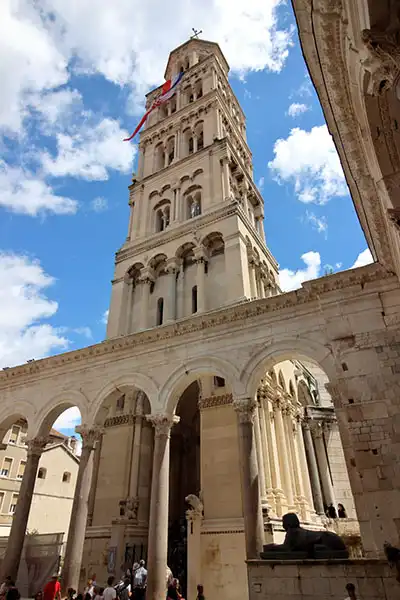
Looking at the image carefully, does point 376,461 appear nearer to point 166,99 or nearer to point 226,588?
point 226,588

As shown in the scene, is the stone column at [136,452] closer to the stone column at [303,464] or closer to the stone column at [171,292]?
the stone column at [171,292]

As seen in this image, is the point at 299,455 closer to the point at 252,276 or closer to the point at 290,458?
the point at 290,458

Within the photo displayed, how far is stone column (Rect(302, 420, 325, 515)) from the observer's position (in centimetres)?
1892

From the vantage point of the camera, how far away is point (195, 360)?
46.9ft

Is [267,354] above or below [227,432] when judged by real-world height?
above

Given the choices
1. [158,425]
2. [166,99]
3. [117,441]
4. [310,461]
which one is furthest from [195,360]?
[166,99]

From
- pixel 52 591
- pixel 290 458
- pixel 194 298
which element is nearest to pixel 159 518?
pixel 52 591

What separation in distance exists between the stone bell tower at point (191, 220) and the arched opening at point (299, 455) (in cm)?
465

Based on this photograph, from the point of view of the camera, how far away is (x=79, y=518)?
1321 centimetres

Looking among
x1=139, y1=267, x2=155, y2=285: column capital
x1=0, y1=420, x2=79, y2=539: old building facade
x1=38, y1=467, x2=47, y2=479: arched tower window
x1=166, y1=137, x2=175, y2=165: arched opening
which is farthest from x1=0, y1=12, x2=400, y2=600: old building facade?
x1=38, y1=467, x2=47, y2=479: arched tower window

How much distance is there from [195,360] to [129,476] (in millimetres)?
6104

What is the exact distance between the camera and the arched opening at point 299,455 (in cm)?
1448

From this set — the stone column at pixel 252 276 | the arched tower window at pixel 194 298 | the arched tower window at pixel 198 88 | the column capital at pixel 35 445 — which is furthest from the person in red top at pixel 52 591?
the arched tower window at pixel 198 88

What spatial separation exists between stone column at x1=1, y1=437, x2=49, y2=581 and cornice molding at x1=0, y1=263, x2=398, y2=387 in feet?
10.6
